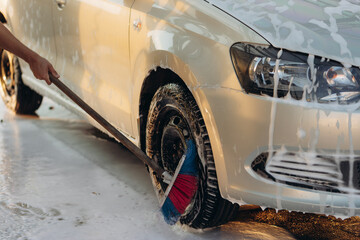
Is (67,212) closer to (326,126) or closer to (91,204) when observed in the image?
(91,204)

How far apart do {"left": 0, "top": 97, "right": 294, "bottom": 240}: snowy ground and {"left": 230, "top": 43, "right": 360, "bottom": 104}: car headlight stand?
0.92 m

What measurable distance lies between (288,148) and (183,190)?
714 millimetres

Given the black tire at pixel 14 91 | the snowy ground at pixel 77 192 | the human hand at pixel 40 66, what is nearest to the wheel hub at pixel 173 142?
the snowy ground at pixel 77 192

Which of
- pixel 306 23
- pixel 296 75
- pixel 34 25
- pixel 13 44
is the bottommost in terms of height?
pixel 34 25

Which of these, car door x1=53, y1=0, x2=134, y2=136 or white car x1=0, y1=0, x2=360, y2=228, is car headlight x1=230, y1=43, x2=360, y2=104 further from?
car door x1=53, y1=0, x2=134, y2=136

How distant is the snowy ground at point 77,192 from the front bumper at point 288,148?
54cm

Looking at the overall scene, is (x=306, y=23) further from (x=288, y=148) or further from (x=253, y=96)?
(x=288, y=148)

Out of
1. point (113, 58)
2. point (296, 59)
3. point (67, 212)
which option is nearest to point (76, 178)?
point (67, 212)

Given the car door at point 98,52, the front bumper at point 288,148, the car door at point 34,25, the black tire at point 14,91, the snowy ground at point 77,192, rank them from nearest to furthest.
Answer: the front bumper at point 288,148
the snowy ground at point 77,192
the car door at point 98,52
the car door at point 34,25
the black tire at point 14,91

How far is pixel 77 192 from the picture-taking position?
13.0ft

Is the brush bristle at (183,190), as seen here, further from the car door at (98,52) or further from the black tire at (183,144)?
the car door at (98,52)

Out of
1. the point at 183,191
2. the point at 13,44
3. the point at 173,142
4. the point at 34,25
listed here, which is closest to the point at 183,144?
the point at 173,142

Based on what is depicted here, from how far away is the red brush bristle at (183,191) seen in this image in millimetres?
3152

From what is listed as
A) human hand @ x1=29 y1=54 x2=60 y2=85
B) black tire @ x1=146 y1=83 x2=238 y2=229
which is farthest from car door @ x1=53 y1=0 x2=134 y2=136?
human hand @ x1=29 y1=54 x2=60 y2=85
